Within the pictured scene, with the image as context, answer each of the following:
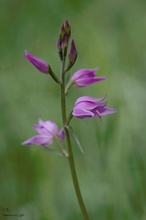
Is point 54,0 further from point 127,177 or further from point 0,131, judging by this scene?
point 127,177

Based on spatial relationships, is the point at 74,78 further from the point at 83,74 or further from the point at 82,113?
the point at 82,113

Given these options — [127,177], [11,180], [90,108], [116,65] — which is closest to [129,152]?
[127,177]

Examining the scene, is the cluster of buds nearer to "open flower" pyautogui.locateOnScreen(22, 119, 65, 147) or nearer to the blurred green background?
"open flower" pyautogui.locateOnScreen(22, 119, 65, 147)

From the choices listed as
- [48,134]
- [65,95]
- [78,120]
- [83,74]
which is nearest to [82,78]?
[83,74]

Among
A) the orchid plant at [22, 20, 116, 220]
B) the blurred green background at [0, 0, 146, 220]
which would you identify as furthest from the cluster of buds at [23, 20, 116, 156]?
the blurred green background at [0, 0, 146, 220]

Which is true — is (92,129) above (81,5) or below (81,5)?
below

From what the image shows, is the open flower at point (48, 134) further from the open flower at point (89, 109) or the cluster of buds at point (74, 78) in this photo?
the open flower at point (89, 109)

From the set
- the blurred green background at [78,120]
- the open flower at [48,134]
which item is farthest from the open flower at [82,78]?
the blurred green background at [78,120]
